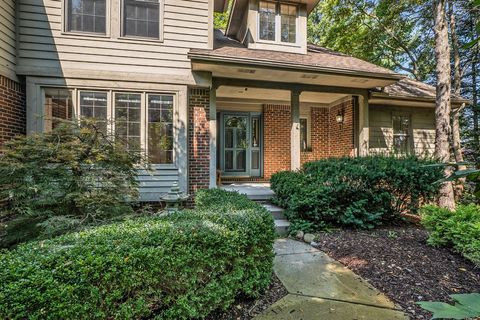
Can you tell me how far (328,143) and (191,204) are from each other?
585cm

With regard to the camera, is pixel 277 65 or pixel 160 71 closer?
pixel 160 71

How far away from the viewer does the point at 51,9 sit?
540 cm

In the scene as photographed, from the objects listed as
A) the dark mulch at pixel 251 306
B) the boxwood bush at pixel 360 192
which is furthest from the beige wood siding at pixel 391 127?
the dark mulch at pixel 251 306

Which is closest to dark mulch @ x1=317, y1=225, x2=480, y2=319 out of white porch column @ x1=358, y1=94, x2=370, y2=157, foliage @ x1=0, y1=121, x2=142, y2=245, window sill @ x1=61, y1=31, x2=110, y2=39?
foliage @ x1=0, y1=121, x2=142, y2=245

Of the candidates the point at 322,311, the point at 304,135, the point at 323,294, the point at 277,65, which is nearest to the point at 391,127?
the point at 304,135

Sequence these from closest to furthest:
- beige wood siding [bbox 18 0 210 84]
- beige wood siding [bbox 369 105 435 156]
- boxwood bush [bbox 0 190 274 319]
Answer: boxwood bush [bbox 0 190 274 319], beige wood siding [bbox 18 0 210 84], beige wood siding [bbox 369 105 435 156]

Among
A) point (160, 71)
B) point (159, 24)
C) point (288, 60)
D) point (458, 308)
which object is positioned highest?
point (159, 24)

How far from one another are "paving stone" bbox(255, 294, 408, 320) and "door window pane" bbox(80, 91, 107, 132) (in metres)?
4.89

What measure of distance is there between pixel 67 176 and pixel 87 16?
3942mm

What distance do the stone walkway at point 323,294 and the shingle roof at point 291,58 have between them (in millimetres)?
4291

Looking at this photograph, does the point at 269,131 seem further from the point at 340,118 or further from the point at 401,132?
the point at 401,132

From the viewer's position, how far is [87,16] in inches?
223

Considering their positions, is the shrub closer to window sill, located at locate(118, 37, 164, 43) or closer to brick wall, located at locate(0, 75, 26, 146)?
window sill, located at locate(118, 37, 164, 43)

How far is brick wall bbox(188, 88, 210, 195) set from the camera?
6.22m
